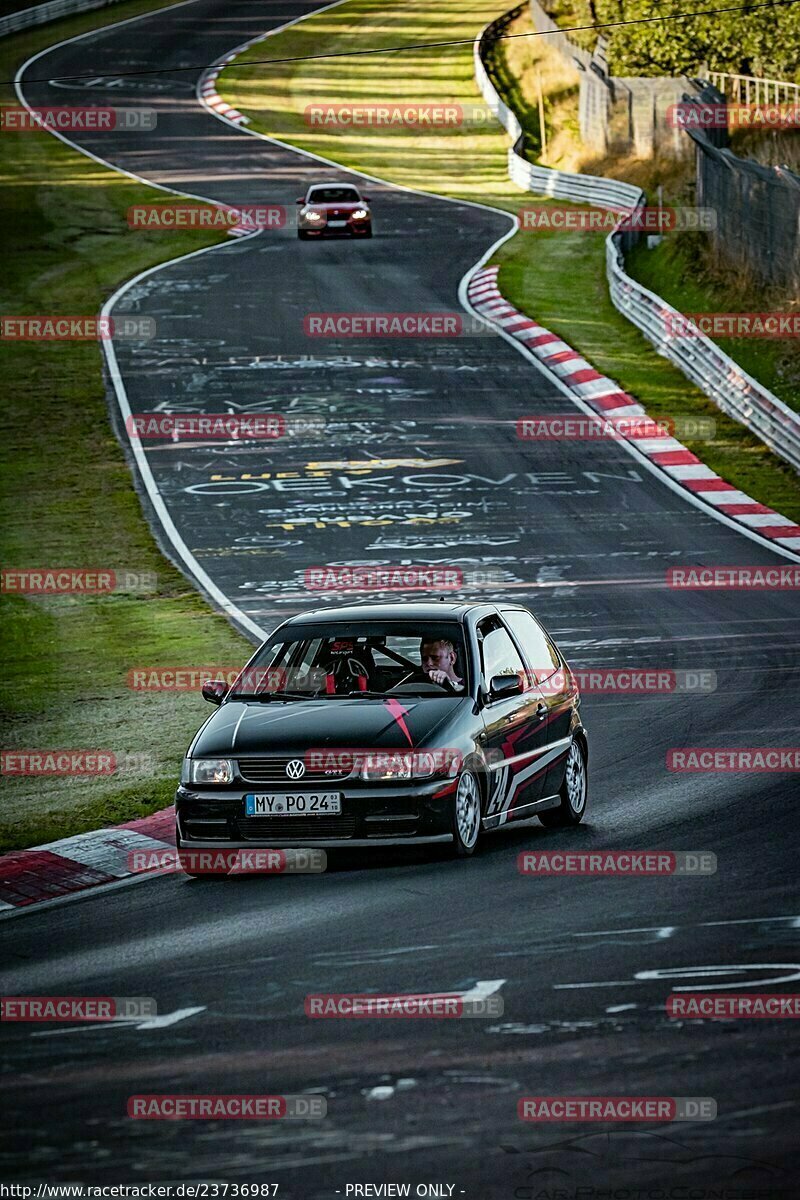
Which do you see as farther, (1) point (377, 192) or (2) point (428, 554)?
(1) point (377, 192)

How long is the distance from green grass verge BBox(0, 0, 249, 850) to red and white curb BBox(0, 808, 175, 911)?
0.93ft

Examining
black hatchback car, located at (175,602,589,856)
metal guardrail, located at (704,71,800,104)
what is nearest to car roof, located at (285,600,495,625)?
black hatchback car, located at (175,602,589,856)

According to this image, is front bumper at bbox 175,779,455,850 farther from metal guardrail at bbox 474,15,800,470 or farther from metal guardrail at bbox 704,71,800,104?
metal guardrail at bbox 704,71,800,104

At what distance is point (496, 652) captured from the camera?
39.6 feet

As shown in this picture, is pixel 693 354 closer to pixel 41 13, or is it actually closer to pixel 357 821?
pixel 357 821

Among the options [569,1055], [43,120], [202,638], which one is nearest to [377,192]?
[43,120]

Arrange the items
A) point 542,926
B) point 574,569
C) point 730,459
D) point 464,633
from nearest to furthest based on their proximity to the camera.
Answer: point 542,926, point 464,633, point 574,569, point 730,459

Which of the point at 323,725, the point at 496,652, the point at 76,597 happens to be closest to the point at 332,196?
the point at 76,597

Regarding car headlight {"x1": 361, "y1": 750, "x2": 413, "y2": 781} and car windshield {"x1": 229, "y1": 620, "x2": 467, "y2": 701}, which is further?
car windshield {"x1": 229, "y1": 620, "x2": 467, "y2": 701}

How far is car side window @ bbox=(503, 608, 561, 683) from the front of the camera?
494 inches

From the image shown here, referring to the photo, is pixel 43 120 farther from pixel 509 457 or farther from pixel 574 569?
pixel 574 569

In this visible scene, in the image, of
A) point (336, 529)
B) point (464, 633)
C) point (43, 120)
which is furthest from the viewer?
point (43, 120)

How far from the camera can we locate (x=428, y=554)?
22.9 m

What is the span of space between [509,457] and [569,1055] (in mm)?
21093
